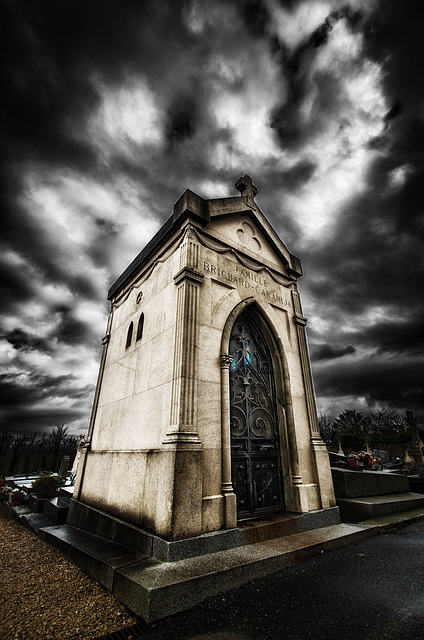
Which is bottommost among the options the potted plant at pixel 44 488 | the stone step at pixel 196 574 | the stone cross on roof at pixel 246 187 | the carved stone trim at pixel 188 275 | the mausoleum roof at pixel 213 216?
the stone step at pixel 196 574

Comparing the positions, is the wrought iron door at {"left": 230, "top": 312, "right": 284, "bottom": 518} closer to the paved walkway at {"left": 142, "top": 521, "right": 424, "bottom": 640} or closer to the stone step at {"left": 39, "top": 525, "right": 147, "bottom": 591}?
the paved walkway at {"left": 142, "top": 521, "right": 424, "bottom": 640}

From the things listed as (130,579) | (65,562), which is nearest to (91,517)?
(65,562)

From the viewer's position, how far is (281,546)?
177 inches

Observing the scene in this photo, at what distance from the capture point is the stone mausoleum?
4.63 meters

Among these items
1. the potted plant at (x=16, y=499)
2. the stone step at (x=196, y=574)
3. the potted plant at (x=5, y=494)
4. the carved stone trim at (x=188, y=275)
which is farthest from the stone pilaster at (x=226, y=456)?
the potted plant at (x=5, y=494)

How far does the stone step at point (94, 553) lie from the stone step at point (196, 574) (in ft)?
0.85

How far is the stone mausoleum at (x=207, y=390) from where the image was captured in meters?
4.63

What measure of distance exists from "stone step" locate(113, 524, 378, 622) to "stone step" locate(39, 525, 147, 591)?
0.26m

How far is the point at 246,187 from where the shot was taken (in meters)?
8.62

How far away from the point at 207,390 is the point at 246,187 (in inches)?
247

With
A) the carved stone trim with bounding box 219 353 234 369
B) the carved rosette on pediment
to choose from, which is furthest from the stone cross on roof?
the carved stone trim with bounding box 219 353 234 369

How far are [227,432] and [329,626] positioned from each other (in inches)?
107

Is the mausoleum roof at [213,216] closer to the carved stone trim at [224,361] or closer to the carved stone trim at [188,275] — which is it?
the carved stone trim at [188,275]

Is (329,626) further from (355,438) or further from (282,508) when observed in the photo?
(355,438)
